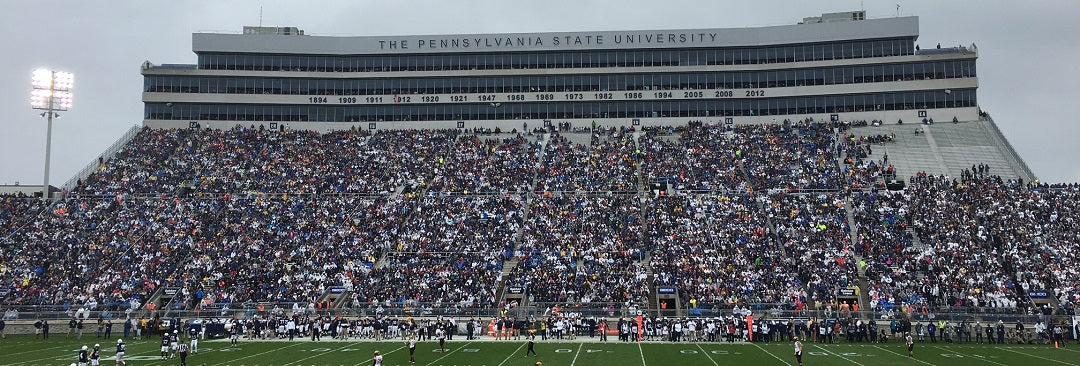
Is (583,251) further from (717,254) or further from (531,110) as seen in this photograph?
(531,110)

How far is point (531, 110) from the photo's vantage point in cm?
7162

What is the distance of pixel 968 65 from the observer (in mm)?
66438

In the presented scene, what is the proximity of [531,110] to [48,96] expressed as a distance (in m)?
35.5

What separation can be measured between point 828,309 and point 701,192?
685 inches

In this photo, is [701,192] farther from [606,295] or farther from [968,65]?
[968,65]

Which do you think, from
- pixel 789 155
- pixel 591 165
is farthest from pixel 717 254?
pixel 789 155

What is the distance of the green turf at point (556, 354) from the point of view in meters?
29.4

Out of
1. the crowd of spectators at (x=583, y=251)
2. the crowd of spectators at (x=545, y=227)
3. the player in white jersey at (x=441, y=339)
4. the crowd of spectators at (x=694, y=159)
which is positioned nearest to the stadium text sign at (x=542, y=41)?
the crowd of spectators at (x=694, y=159)

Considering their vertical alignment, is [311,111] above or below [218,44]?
below

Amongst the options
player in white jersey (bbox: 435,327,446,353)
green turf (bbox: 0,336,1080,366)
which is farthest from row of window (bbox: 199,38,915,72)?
green turf (bbox: 0,336,1080,366)

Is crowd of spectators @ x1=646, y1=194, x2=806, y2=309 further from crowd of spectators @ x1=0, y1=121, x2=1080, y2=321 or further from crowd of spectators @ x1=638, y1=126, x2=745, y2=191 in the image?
crowd of spectators @ x1=638, y1=126, x2=745, y2=191

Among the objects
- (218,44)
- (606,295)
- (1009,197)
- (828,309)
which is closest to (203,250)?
(606,295)

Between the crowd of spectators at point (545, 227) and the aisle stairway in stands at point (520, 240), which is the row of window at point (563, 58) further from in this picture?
the aisle stairway in stands at point (520, 240)

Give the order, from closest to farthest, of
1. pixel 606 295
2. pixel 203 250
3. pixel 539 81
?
pixel 606 295
pixel 203 250
pixel 539 81
